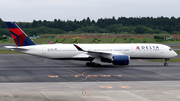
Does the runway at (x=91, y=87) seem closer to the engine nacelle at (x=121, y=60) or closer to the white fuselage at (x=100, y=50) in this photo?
the engine nacelle at (x=121, y=60)

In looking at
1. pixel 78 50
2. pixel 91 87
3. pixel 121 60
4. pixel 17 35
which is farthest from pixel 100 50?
pixel 91 87

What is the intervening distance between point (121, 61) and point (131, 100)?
19557 mm

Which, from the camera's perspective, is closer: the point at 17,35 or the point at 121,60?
the point at 121,60

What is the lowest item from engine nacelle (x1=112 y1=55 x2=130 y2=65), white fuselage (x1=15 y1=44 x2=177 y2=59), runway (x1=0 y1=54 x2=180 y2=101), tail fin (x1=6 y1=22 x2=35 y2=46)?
runway (x1=0 y1=54 x2=180 y2=101)

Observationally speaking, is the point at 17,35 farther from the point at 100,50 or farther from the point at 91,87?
the point at 91,87

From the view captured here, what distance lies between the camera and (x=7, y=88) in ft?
83.5

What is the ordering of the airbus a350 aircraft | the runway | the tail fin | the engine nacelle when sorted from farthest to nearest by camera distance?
the tail fin < the airbus a350 aircraft < the engine nacelle < the runway

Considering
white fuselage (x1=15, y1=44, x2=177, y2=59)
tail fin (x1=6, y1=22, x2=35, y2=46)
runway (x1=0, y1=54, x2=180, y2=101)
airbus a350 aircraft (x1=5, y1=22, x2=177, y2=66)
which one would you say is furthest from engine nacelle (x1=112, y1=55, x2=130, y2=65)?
tail fin (x1=6, y1=22, x2=35, y2=46)

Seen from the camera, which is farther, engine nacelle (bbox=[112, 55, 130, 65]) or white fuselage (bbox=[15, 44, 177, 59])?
white fuselage (bbox=[15, 44, 177, 59])

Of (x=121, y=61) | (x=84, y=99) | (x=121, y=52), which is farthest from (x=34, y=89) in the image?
(x=121, y=52)

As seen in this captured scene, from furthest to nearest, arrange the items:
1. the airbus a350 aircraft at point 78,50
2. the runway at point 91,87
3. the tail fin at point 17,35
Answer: the tail fin at point 17,35 → the airbus a350 aircraft at point 78,50 → the runway at point 91,87

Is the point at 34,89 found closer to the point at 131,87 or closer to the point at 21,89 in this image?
the point at 21,89

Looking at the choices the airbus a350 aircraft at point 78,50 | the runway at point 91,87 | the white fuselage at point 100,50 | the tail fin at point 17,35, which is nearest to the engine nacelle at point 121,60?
the airbus a350 aircraft at point 78,50

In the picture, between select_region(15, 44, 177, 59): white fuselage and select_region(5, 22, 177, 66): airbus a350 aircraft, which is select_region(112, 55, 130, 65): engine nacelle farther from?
select_region(15, 44, 177, 59): white fuselage
